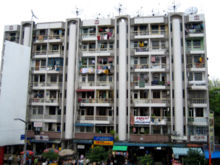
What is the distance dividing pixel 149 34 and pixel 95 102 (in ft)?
45.2

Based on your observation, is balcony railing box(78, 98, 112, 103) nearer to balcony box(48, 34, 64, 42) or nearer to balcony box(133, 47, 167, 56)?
balcony box(133, 47, 167, 56)

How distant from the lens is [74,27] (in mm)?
33531

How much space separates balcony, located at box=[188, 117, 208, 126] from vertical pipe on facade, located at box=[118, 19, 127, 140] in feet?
31.3

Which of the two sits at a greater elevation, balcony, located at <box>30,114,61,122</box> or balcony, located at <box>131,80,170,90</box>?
balcony, located at <box>131,80,170,90</box>

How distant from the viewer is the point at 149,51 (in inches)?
1239

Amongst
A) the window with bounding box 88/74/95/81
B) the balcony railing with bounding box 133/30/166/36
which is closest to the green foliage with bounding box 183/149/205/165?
the window with bounding box 88/74/95/81

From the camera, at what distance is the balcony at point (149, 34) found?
31597mm

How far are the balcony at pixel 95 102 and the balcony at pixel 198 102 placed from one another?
12.0m

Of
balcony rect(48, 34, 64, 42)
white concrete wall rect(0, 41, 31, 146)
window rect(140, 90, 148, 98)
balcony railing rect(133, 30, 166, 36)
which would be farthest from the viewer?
balcony rect(48, 34, 64, 42)

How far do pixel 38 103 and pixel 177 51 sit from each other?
23.6 meters

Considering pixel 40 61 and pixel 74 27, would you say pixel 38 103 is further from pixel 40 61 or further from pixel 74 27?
pixel 74 27

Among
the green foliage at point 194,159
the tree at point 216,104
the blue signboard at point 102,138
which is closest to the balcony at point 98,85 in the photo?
the blue signboard at point 102,138

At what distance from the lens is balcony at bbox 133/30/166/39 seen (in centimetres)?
3160

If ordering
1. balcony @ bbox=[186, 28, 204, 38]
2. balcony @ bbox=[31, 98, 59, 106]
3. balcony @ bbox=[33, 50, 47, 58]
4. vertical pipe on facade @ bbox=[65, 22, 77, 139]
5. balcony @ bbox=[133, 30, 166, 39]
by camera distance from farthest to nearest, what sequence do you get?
balcony @ bbox=[33, 50, 47, 58] < balcony @ bbox=[31, 98, 59, 106] < balcony @ bbox=[133, 30, 166, 39] < vertical pipe on facade @ bbox=[65, 22, 77, 139] < balcony @ bbox=[186, 28, 204, 38]
